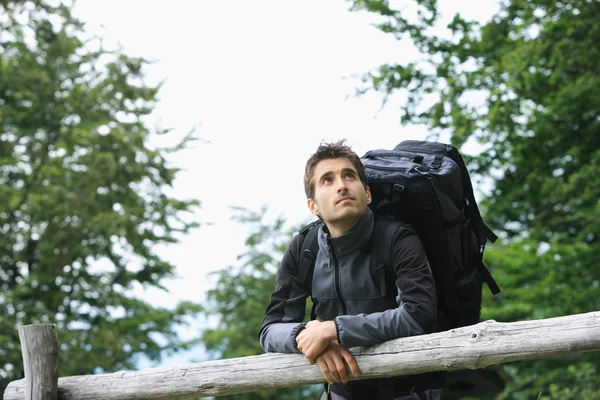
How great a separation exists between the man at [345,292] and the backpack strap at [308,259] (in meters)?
0.03

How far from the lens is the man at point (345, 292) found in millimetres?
3068

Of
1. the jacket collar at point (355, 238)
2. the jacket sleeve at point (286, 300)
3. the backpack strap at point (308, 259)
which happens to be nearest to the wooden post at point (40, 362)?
the jacket sleeve at point (286, 300)

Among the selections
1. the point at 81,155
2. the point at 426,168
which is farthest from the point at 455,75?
the point at 81,155

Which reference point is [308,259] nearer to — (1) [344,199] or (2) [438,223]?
(1) [344,199]

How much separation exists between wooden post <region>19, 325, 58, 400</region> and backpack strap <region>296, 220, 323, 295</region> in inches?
63.2

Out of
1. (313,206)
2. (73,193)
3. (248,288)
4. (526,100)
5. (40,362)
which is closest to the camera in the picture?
(313,206)

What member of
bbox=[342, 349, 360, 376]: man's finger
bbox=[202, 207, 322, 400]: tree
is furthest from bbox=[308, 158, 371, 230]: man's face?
bbox=[202, 207, 322, 400]: tree

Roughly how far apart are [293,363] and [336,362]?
0.88 ft

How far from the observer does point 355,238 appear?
3.20 metres

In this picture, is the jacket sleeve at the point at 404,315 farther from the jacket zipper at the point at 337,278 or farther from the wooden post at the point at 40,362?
the wooden post at the point at 40,362

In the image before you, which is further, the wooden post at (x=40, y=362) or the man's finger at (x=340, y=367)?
the wooden post at (x=40, y=362)

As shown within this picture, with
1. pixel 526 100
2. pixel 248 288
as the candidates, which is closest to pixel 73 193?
pixel 248 288

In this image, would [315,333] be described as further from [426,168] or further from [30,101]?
[30,101]

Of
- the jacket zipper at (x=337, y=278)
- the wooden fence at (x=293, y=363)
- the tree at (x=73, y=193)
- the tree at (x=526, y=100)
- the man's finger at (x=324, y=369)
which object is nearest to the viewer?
the wooden fence at (x=293, y=363)
